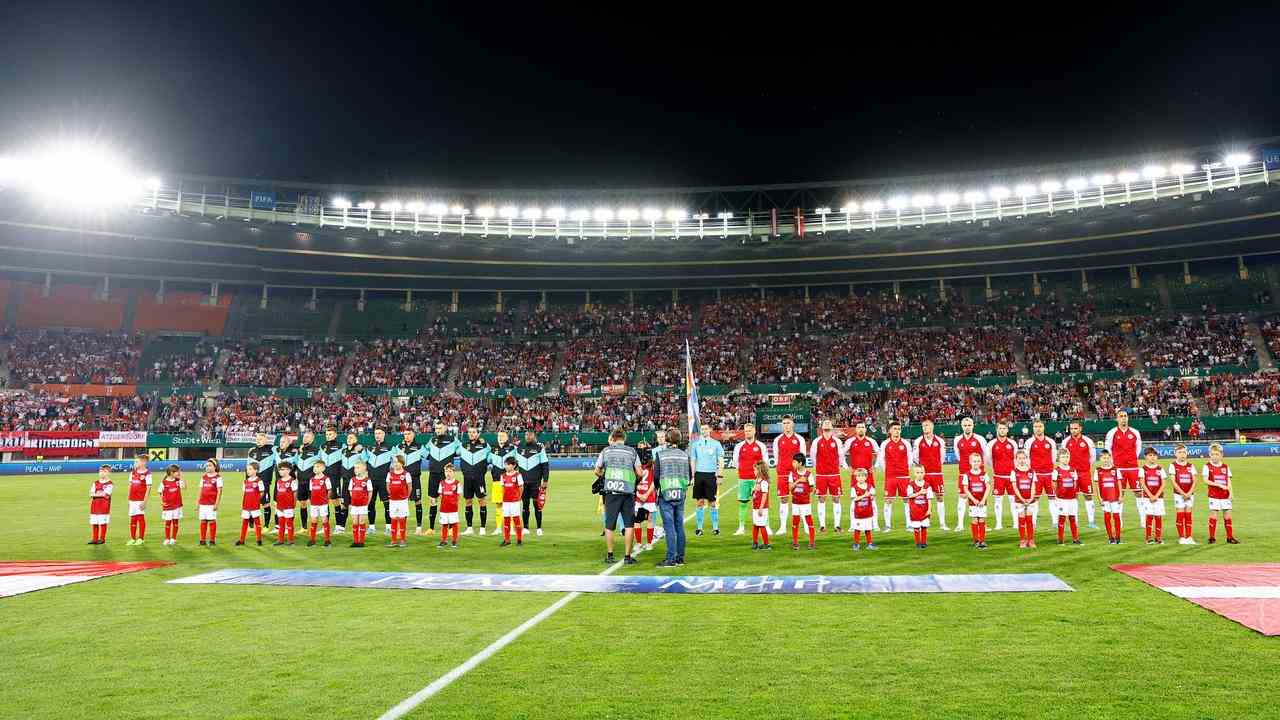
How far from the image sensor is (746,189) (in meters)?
46.4

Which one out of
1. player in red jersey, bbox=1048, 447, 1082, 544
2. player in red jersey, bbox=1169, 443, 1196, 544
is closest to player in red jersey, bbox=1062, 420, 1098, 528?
player in red jersey, bbox=1048, 447, 1082, 544

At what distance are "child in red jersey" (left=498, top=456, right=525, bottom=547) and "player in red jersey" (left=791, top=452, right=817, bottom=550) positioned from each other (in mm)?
4694

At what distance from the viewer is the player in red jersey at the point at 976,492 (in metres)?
12.5

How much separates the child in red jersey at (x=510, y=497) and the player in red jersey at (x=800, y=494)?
4694 mm

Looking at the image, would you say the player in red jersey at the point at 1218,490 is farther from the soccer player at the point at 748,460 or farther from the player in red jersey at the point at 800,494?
the soccer player at the point at 748,460

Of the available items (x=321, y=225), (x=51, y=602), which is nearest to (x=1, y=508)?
(x=51, y=602)

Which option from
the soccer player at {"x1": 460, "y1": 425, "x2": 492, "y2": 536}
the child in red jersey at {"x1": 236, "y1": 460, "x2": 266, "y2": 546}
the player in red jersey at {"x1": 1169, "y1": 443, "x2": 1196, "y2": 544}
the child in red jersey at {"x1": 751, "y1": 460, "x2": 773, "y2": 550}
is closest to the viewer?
Result: the player in red jersey at {"x1": 1169, "y1": 443, "x2": 1196, "y2": 544}

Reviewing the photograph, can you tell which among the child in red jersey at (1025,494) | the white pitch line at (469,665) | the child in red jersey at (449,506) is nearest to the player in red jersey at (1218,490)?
the child in red jersey at (1025,494)

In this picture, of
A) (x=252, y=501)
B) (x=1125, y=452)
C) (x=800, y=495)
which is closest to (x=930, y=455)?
(x=800, y=495)

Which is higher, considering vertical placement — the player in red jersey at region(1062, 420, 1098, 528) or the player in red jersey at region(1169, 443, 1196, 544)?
the player in red jersey at region(1062, 420, 1098, 528)

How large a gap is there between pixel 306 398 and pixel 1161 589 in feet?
157

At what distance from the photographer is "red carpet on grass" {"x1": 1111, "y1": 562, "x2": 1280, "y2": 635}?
7078mm

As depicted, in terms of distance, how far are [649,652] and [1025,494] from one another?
29.6ft

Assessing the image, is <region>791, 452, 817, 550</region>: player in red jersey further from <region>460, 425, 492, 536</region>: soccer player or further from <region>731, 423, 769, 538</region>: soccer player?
<region>460, 425, 492, 536</region>: soccer player
